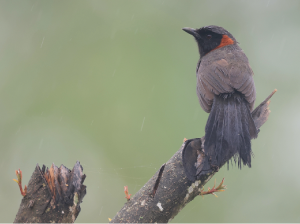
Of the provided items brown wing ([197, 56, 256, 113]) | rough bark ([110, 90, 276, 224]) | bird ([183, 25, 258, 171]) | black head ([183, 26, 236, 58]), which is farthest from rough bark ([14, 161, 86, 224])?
black head ([183, 26, 236, 58])

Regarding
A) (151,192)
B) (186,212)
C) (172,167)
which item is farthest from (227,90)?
(186,212)

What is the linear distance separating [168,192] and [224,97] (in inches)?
51.4

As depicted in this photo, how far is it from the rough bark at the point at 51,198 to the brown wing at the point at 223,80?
1.59 m

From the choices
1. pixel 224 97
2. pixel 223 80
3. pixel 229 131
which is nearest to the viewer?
pixel 229 131

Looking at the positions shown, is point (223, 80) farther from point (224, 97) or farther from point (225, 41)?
point (225, 41)

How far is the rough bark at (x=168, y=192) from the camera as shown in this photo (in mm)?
1859

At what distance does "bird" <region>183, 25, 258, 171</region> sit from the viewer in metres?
2.20

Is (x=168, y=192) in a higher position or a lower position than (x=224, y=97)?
lower

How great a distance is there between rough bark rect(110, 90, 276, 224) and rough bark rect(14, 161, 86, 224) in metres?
0.33

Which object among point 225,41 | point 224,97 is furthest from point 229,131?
point 225,41

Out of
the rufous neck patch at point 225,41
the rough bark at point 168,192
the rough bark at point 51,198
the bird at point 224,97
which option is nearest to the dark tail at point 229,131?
the bird at point 224,97

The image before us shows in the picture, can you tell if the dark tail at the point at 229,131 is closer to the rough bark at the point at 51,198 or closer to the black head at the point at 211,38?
the rough bark at the point at 51,198

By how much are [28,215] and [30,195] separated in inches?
5.1

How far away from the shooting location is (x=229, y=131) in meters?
2.42
